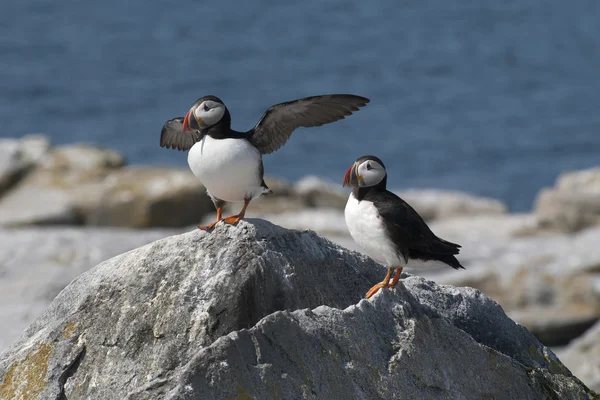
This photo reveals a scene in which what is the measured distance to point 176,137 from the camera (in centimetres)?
790

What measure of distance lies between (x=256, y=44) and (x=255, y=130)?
2298 inches

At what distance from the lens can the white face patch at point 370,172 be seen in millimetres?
6598

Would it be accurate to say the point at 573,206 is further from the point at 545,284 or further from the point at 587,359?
the point at 587,359

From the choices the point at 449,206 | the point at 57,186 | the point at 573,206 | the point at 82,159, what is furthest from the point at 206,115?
the point at 449,206

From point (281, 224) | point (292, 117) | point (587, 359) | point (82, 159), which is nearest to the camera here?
point (292, 117)

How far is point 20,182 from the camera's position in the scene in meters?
22.9

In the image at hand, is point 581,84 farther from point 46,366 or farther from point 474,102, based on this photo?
point 46,366

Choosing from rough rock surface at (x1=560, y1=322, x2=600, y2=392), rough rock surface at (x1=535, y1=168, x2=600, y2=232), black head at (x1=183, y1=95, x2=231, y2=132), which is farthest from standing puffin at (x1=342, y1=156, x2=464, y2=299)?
rough rock surface at (x1=535, y1=168, x2=600, y2=232)

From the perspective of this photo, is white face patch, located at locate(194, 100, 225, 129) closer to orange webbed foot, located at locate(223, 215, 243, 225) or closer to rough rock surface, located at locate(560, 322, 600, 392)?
orange webbed foot, located at locate(223, 215, 243, 225)

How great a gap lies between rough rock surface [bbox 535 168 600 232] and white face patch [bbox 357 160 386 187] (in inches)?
653

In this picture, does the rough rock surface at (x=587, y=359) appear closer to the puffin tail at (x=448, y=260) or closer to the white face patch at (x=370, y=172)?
the puffin tail at (x=448, y=260)

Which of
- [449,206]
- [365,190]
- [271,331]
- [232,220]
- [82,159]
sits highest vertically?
[449,206]

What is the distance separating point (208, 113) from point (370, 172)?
1218mm

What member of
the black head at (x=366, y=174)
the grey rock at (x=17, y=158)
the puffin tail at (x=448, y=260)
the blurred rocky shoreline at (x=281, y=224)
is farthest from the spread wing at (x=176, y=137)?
the grey rock at (x=17, y=158)
